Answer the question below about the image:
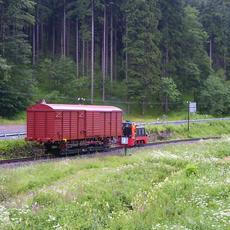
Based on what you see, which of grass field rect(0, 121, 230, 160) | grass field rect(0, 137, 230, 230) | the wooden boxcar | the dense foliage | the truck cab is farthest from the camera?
the dense foliage

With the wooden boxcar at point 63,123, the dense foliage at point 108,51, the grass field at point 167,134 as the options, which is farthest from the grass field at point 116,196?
the dense foliage at point 108,51

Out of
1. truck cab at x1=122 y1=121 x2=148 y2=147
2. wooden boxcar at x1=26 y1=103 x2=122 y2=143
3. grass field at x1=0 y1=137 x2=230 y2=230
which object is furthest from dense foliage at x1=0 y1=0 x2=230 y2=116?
grass field at x1=0 y1=137 x2=230 y2=230

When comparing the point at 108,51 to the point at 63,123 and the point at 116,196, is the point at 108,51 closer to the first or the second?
the point at 63,123

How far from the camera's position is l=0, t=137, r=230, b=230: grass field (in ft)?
42.8

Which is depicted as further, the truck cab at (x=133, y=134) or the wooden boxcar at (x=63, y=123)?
the truck cab at (x=133, y=134)

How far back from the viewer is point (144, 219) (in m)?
13.4

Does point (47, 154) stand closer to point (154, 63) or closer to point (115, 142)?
point (115, 142)

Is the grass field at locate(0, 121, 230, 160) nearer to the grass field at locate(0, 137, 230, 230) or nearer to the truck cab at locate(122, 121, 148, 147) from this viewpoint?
the truck cab at locate(122, 121, 148, 147)

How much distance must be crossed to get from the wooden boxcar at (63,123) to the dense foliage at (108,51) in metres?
15.9

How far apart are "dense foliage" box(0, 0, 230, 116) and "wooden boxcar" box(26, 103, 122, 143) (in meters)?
15.9

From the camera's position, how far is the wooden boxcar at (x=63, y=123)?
31.3m

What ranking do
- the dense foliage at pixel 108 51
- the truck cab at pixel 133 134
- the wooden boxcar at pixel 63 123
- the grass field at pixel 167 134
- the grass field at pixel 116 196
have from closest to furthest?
the grass field at pixel 116 196 < the grass field at pixel 167 134 < the wooden boxcar at pixel 63 123 < the truck cab at pixel 133 134 < the dense foliage at pixel 108 51

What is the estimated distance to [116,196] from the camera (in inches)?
678

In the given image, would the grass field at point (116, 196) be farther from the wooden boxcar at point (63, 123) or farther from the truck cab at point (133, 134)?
the truck cab at point (133, 134)
